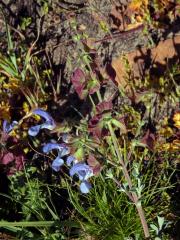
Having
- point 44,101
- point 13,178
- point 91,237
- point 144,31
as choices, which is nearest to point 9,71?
point 44,101

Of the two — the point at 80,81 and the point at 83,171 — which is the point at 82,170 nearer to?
the point at 83,171

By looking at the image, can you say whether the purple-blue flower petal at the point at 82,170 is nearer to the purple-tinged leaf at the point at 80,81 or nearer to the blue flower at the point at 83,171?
the blue flower at the point at 83,171

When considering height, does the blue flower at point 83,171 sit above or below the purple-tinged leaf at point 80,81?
below

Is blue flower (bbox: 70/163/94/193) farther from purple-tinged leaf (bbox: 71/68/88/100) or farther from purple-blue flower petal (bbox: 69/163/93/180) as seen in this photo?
purple-tinged leaf (bbox: 71/68/88/100)

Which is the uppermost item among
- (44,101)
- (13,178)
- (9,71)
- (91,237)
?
(9,71)

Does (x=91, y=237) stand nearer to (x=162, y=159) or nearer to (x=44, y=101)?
(x=162, y=159)

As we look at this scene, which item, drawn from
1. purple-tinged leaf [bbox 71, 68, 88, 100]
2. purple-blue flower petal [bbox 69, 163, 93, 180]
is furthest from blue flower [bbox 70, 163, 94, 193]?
purple-tinged leaf [bbox 71, 68, 88, 100]

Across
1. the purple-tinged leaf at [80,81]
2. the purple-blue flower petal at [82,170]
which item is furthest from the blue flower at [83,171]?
the purple-tinged leaf at [80,81]

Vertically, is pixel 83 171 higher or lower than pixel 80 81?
lower

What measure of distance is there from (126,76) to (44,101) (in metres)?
0.45

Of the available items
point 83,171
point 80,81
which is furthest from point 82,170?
point 80,81

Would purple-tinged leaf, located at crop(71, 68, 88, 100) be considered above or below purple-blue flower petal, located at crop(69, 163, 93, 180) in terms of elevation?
above

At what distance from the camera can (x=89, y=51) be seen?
1.87 metres

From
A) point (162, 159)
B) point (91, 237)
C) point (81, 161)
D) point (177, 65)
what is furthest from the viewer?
point (177, 65)
